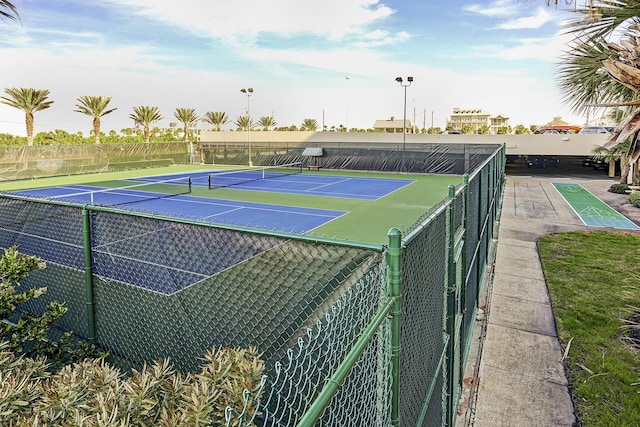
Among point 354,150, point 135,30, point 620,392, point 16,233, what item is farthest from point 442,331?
point 135,30

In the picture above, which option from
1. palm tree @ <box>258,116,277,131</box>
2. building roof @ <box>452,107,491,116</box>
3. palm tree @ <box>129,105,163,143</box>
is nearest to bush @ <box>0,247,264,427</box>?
palm tree @ <box>129,105,163,143</box>

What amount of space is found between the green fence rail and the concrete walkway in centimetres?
Result: 41

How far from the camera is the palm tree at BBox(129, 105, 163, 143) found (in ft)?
206

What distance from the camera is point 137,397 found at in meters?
2.85

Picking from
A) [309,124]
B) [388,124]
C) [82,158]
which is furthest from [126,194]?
[388,124]

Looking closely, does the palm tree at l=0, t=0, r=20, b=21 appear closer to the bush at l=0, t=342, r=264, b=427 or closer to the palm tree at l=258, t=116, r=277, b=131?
the bush at l=0, t=342, r=264, b=427

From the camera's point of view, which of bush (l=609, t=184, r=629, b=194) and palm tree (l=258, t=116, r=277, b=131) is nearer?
bush (l=609, t=184, r=629, b=194)

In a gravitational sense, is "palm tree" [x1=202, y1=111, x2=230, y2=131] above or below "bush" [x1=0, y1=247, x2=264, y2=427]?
above

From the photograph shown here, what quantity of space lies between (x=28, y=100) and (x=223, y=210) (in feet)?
134

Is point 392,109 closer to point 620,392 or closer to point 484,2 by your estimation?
point 484,2

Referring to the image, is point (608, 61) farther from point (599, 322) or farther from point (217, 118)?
point (217, 118)

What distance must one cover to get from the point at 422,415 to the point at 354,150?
123 ft

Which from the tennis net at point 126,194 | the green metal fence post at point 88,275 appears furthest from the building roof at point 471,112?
the green metal fence post at point 88,275

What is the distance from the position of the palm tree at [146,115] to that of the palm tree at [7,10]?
53.9m
